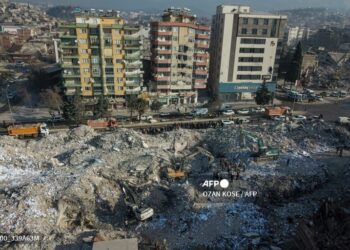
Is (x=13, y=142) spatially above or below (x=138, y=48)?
below

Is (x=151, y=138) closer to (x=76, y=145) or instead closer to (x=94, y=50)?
(x=76, y=145)

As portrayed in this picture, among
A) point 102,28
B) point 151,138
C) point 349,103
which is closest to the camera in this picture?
point 151,138

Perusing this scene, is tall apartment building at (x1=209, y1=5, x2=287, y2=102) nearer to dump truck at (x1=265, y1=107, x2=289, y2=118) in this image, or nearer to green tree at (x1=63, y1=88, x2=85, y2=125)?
dump truck at (x1=265, y1=107, x2=289, y2=118)

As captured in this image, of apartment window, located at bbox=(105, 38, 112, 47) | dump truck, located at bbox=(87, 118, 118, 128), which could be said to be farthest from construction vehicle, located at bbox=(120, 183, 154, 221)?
apartment window, located at bbox=(105, 38, 112, 47)

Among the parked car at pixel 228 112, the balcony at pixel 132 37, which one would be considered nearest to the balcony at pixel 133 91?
the balcony at pixel 132 37

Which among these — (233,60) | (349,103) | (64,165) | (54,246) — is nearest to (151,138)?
(64,165)

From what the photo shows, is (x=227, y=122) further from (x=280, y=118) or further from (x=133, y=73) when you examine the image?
(x=133, y=73)
